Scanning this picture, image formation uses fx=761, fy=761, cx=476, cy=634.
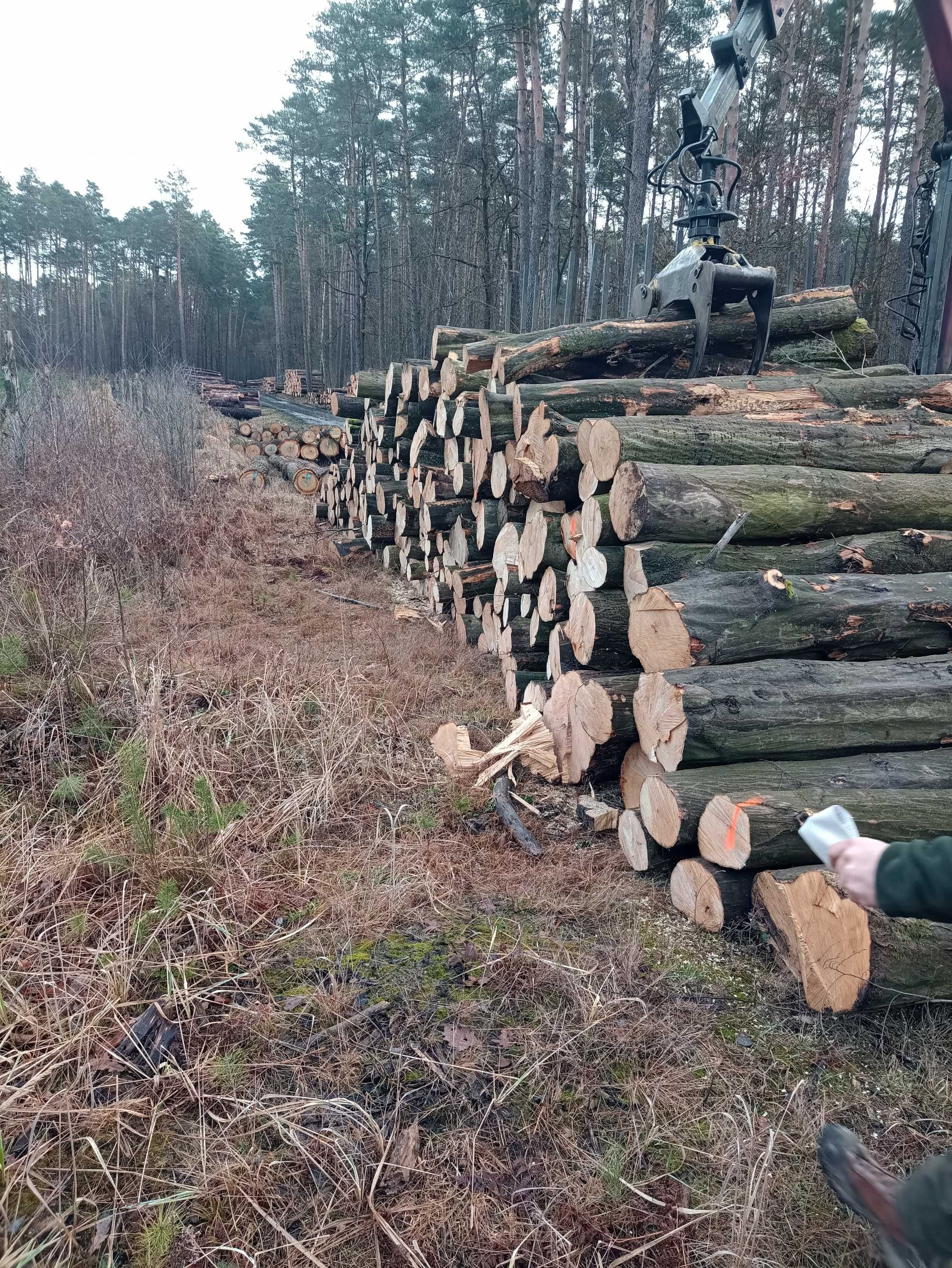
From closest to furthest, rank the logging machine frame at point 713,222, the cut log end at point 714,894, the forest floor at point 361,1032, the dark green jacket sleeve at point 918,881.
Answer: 1. the dark green jacket sleeve at point 918,881
2. the forest floor at point 361,1032
3. the cut log end at point 714,894
4. the logging machine frame at point 713,222

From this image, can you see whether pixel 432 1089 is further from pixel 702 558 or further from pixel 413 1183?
pixel 702 558

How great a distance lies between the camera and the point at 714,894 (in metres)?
2.90

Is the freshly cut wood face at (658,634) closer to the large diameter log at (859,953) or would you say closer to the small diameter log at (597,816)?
the small diameter log at (597,816)

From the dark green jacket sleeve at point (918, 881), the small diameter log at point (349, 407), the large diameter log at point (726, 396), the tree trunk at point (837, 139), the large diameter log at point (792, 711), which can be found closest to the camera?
the dark green jacket sleeve at point (918, 881)

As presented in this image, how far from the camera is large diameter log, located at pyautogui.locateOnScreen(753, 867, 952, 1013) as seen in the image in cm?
238

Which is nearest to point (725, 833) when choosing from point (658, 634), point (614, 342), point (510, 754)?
point (658, 634)

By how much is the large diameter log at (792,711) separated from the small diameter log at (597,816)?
634 mm

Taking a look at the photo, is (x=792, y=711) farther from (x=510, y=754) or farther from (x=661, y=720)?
(x=510, y=754)

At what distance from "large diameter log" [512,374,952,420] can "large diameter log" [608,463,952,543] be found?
3.26ft

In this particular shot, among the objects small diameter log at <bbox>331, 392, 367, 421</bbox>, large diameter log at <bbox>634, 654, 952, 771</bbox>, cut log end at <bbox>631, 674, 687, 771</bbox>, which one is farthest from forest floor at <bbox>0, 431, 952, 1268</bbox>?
small diameter log at <bbox>331, 392, 367, 421</bbox>

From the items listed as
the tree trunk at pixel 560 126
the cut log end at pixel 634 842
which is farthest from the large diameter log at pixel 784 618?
the tree trunk at pixel 560 126

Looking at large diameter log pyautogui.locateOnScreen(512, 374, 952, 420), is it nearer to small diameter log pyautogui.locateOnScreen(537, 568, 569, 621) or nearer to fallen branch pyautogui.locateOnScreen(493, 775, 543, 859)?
small diameter log pyautogui.locateOnScreen(537, 568, 569, 621)

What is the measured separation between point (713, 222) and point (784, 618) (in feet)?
14.9

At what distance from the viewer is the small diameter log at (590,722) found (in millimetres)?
3701
